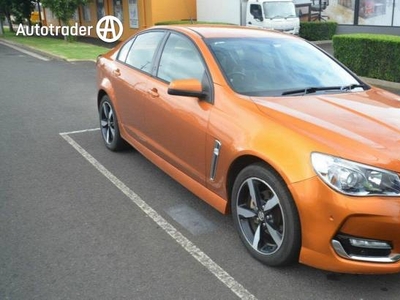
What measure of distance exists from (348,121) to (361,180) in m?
0.59

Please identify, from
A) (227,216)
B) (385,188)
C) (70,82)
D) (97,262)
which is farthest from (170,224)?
(70,82)

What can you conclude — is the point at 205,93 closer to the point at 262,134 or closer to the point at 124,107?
the point at 262,134

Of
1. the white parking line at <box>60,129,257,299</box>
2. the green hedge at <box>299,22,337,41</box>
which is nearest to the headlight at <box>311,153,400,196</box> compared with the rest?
the white parking line at <box>60,129,257,299</box>

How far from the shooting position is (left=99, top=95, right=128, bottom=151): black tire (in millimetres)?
5332

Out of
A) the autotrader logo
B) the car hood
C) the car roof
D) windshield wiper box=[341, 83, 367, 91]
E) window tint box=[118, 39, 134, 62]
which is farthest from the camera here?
the autotrader logo

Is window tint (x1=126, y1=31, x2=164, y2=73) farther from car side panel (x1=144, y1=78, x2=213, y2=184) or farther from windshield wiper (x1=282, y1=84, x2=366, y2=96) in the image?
windshield wiper (x1=282, y1=84, x2=366, y2=96)

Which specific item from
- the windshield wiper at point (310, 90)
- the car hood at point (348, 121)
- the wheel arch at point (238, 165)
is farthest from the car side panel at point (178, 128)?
the windshield wiper at point (310, 90)

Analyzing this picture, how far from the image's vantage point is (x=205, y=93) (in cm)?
351

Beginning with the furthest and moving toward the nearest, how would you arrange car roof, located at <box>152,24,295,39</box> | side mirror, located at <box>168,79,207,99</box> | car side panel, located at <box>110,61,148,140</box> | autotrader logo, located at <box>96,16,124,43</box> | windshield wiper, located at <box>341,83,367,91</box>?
autotrader logo, located at <box>96,16,124,43</box> < car side panel, located at <box>110,61,148,140</box> < car roof, located at <box>152,24,295,39</box> < windshield wiper, located at <box>341,83,367,91</box> < side mirror, located at <box>168,79,207,99</box>

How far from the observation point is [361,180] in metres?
2.53

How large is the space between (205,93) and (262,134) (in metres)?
0.76

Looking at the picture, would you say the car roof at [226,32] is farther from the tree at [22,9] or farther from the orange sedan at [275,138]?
the tree at [22,9]

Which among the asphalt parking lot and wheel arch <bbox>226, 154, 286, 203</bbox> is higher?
wheel arch <bbox>226, 154, 286, 203</bbox>

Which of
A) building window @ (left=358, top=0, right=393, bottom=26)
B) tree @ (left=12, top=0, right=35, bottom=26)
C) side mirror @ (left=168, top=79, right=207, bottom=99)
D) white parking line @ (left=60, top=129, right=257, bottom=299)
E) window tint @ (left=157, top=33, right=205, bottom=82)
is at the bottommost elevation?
white parking line @ (left=60, top=129, right=257, bottom=299)
